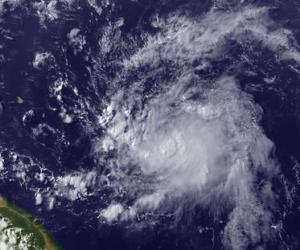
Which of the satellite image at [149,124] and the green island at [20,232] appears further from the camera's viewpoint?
the satellite image at [149,124]

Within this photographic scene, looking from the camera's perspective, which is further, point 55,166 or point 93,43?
point 93,43

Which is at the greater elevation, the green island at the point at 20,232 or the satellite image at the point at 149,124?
the satellite image at the point at 149,124

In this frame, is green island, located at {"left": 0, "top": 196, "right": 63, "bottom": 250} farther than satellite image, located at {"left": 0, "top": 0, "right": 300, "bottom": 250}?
No

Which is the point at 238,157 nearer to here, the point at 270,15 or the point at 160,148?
the point at 160,148

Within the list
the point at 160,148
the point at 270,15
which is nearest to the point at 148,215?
the point at 160,148

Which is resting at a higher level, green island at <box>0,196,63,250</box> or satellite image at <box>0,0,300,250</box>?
satellite image at <box>0,0,300,250</box>
